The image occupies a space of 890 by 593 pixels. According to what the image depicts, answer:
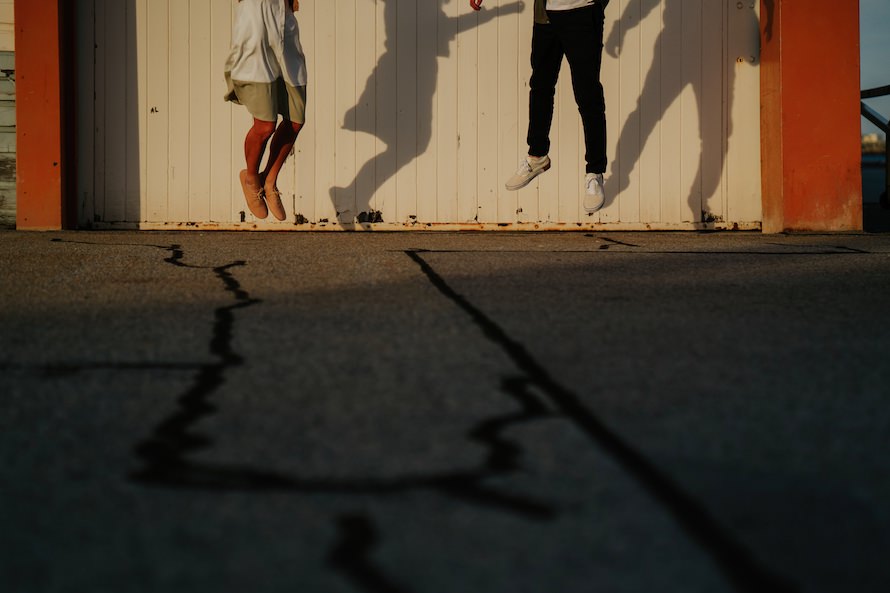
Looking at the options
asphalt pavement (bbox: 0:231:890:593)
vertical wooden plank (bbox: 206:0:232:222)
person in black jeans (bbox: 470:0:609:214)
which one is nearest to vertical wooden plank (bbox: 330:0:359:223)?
vertical wooden plank (bbox: 206:0:232:222)

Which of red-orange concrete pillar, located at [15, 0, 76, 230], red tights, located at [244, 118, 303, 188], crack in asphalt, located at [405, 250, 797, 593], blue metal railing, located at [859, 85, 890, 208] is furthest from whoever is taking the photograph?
blue metal railing, located at [859, 85, 890, 208]

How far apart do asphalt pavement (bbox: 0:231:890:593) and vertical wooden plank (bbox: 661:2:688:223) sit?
3.69 m

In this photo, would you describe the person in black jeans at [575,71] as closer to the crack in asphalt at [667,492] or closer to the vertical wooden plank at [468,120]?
the vertical wooden plank at [468,120]

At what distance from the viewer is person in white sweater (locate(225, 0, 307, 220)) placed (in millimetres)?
5160

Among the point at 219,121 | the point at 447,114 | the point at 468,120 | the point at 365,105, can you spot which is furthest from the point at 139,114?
the point at 468,120

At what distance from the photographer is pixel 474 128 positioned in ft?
21.2

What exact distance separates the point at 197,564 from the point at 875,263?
3.27 m

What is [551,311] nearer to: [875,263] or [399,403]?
[399,403]

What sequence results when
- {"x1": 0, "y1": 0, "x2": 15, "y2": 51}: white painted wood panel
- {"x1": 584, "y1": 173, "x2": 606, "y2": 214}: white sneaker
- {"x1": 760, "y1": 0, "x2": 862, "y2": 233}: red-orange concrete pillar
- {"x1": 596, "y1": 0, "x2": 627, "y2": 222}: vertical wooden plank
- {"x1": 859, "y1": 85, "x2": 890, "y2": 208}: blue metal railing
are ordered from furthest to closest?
{"x1": 859, "y1": 85, "x2": 890, "y2": 208}: blue metal railing → {"x1": 596, "y1": 0, "x2": 627, "y2": 222}: vertical wooden plank → {"x1": 0, "y1": 0, "x2": 15, "y2": 51}: white painted wood panel → {"x1": 760, "y1": 0, "x2": 862, "y2": 233}: red-orange concrete pillar → {"x1": 584, "y1": 173, "x2": 606, "y2": 214}: white sneaker

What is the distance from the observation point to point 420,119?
254 inches

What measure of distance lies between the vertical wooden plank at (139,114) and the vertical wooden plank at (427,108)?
1611mm

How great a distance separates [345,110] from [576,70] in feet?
6.09

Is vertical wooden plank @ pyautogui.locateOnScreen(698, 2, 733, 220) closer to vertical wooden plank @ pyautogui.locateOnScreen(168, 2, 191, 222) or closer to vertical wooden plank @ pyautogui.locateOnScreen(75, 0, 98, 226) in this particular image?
vertical wooden plank @ pyautogui.locateOnScreen(168, 2, 191, 222)

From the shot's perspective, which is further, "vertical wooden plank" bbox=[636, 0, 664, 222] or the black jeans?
"vertical wooden plank" bbox=[636, 0, 664, 222]
